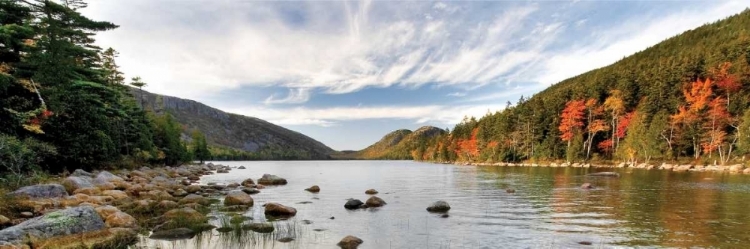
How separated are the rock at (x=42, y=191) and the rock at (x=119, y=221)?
714 cm

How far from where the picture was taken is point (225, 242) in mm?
14594

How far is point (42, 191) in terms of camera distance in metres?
21.2

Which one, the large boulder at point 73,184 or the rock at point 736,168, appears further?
the rock at point 736,168

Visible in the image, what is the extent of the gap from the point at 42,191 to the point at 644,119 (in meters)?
88.5

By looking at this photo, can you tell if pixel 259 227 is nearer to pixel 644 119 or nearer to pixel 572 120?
pixel 644 119

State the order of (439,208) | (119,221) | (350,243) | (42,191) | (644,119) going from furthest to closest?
(644,119)
(439,208)
(42,191)
(119,221)
(350,243)

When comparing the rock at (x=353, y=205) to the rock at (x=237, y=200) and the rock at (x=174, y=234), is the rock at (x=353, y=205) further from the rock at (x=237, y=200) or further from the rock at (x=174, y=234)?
the rock at (x=174, y=234)

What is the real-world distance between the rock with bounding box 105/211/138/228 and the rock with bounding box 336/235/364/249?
370 inches

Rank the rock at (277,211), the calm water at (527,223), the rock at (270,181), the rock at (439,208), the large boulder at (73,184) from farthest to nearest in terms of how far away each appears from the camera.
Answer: the rock at (270,181) < the large boulder at (73,184) < the rock at (439,208) < the rock at (277,211) < the calm water at (527,223)

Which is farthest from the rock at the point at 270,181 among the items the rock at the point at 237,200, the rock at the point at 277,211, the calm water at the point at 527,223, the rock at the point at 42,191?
the rock at the point at 277,211

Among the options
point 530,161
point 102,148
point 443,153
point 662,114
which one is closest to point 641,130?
point 662,114

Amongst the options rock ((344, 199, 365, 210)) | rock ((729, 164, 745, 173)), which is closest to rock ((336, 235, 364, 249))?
rock ((344, 199, 365, 210))

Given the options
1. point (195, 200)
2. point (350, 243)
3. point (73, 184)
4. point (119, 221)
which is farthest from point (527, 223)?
point (73, 184)

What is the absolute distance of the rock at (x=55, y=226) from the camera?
39.5 feet
